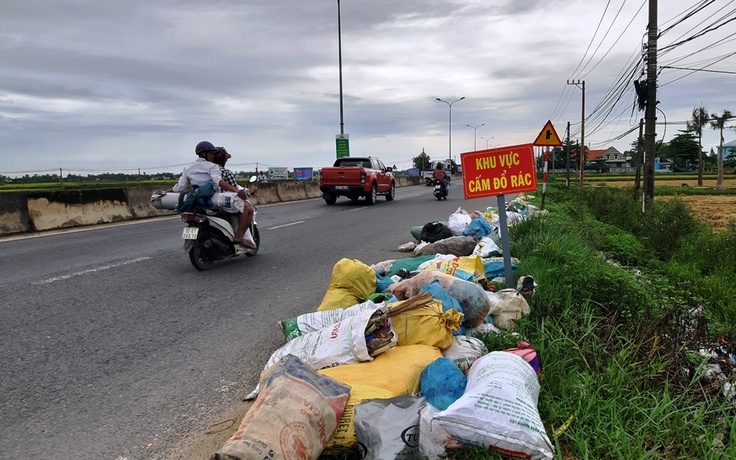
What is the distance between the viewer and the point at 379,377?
3076 mm

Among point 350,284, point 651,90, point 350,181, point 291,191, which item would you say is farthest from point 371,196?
point 350,284

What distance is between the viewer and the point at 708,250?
30.7 feet

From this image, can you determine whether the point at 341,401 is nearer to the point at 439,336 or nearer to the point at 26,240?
the point at 439,336

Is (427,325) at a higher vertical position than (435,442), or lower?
higher

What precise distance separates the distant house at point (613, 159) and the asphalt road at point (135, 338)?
128 metres

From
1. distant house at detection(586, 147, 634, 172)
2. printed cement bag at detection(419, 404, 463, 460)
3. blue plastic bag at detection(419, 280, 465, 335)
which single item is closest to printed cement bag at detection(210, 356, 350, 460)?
printed cement bag at detection(419, 404, 463, 460)

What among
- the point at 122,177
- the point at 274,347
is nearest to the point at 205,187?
the point at 274,347

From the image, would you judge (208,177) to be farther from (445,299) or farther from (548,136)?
(548,136)

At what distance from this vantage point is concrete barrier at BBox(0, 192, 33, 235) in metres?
11.5

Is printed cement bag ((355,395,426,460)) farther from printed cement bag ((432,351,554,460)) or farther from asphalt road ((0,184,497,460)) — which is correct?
asphalt road ((0,184,497,460))

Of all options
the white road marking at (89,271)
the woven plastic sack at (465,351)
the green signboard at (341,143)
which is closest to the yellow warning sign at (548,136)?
the white road marking at (89,271)

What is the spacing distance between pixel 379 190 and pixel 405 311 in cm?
1753

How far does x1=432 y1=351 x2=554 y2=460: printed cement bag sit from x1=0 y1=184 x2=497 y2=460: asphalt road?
4.37ft

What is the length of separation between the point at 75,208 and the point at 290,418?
12.9 m
